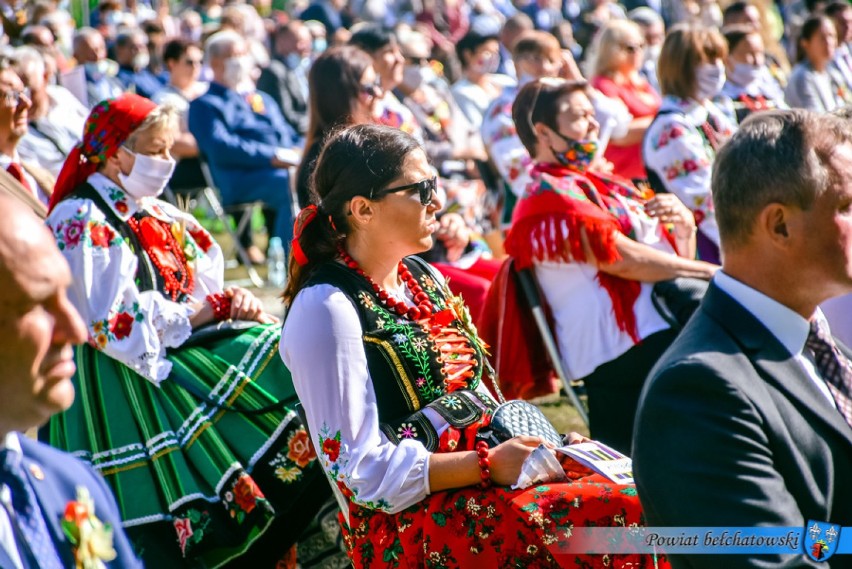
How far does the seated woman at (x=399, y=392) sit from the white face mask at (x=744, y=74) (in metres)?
3.91

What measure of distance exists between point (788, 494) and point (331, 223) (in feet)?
4.94

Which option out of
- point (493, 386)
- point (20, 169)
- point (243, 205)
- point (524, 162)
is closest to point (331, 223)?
point (493, 386)

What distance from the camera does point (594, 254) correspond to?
404 cm

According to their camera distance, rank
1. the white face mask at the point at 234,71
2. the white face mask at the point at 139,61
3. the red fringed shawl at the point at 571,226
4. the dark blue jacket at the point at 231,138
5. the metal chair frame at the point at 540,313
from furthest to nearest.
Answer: the white face mask at the point at 139,61
the white face mask at the point at 234,71
the dark blue jacket at the point at 231,138
the metal chair frame at the point at 540,313
the red fringed shawl at the point at 571,226

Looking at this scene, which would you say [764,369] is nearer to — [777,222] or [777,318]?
[777,318]

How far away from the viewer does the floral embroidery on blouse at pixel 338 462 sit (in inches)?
106

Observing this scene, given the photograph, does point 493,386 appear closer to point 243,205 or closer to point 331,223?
point 331,223

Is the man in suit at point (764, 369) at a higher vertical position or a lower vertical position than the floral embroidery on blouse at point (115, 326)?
higher

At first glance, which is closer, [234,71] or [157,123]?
[157,123]

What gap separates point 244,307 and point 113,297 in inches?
18.9

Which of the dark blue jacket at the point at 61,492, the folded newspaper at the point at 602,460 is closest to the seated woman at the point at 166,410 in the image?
the folded newspaper at the point at 602,460

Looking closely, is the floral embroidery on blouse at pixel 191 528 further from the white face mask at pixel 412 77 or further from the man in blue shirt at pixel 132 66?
the man in blue shirt at pixel 132 66

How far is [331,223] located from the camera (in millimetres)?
3018

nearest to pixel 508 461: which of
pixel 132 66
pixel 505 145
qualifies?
pixel 505 145
